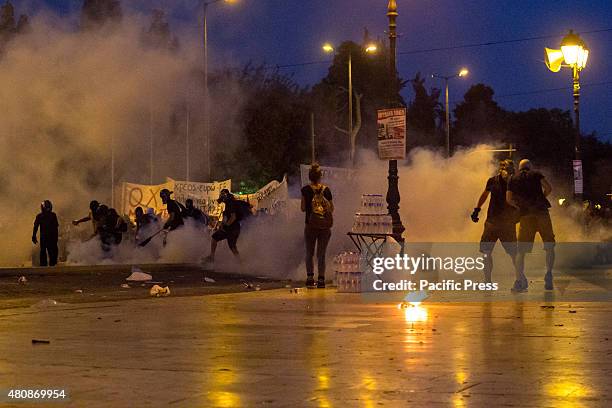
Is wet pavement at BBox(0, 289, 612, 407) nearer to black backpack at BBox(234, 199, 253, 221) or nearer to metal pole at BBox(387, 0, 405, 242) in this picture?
metal pole at BBox(387, 0, 405, 242)

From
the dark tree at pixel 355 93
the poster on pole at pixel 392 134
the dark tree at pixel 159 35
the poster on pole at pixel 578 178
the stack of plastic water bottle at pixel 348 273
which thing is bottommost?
the stack of plastic water bottle at pixel 348 273

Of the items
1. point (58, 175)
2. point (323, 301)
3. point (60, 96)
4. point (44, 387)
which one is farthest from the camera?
point (58, 175)

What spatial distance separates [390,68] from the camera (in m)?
21.0

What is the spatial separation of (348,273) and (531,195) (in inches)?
103

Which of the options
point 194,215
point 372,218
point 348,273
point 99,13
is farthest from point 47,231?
point 348,273

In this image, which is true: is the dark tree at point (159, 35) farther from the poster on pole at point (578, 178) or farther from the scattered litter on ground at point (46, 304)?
the scattered litter on ground at point (46, 304)

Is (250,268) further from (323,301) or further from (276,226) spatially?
(323,301)

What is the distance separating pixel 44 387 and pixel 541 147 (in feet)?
315

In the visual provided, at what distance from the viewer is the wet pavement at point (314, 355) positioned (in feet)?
22.0

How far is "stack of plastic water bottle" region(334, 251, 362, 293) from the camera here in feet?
51.4

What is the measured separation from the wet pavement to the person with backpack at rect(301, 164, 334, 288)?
136 inches

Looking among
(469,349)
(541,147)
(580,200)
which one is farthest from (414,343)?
(541,147)

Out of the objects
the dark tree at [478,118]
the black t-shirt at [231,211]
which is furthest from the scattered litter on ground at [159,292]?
the dark tree at [478,118]

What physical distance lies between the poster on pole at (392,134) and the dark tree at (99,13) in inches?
358
